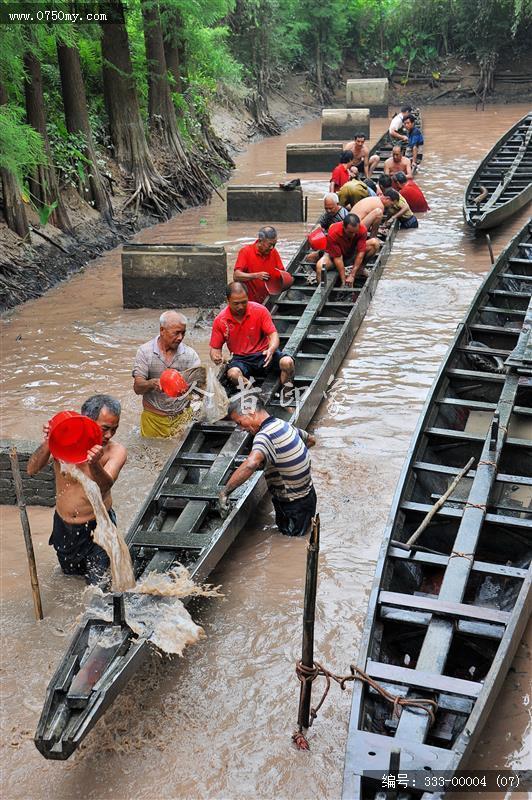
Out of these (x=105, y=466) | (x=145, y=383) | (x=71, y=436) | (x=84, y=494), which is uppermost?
(x=71, y=436)

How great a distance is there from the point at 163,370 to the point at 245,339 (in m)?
1.01

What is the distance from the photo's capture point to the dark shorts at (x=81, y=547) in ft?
18.5

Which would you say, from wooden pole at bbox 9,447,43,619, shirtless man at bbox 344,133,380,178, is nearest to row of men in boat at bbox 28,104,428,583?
wooden pole at bbox 9,447,43,619

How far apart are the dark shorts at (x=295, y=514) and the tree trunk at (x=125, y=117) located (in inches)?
431

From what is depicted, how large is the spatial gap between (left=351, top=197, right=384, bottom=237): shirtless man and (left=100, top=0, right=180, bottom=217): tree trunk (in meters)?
5.29

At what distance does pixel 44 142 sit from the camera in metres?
13.0

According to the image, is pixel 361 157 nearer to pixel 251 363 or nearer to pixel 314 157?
pixel 314 157

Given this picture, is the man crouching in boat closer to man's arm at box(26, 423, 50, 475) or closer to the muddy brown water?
the muddy brown water

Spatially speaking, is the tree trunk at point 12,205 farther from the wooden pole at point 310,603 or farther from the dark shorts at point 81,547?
the wooden pole at point 310,603

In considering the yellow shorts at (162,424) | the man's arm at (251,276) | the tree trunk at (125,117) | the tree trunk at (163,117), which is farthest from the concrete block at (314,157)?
the yellow shorts at (162,424)

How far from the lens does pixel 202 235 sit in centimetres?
1633

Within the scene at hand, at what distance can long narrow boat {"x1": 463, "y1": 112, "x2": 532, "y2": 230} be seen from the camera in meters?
14.6

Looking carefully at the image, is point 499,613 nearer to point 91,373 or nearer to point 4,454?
point 4,454

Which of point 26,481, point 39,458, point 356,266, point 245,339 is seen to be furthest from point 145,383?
point 356,266
